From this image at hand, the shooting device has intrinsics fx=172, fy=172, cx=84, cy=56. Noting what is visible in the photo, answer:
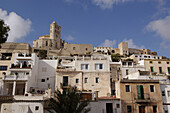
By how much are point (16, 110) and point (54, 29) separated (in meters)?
76.5

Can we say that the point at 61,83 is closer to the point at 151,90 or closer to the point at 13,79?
the point at 13,79

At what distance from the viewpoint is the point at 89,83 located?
3525 cm

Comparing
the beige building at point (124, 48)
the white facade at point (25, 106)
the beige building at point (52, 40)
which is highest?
the beige building at point (52, 40)

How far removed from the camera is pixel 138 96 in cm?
2628

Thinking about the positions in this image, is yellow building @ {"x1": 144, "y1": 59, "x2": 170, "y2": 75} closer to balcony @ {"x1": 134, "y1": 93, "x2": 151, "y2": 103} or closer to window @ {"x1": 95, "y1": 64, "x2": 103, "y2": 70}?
window @ {"x1": 95, "y1": 64, "x2": 103, "y2": 70}

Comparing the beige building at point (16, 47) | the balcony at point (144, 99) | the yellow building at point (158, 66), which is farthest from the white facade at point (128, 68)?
the beige building at point (16, 47)

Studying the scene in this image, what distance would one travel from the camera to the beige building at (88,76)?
34750 millimetres

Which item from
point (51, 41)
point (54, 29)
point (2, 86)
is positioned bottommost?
point (2, 86)

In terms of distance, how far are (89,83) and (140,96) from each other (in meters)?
11.7

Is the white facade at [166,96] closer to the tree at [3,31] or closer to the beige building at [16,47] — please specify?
the tree at [3,31]

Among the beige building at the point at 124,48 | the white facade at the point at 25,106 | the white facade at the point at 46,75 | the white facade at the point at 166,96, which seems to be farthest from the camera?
the beige building at the point at 124,48

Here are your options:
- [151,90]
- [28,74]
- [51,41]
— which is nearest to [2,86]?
[28,74]

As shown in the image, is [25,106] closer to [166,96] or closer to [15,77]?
[15,77]

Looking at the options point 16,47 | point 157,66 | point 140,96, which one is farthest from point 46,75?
point 16,47
